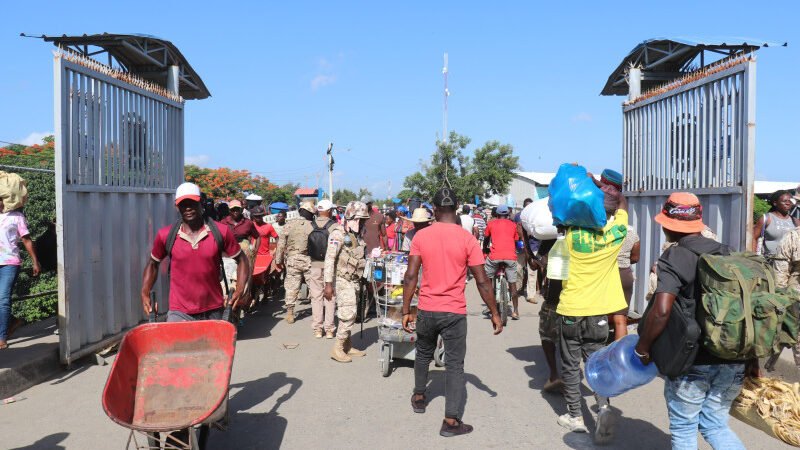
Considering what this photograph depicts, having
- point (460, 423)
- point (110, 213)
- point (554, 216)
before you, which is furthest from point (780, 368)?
point (110, 213)

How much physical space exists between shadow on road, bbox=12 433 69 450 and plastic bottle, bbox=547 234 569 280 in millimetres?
4277

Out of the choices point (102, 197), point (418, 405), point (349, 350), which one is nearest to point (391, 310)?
point (349, 350)

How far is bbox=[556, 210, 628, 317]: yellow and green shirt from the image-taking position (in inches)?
202

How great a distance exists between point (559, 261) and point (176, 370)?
325 cm

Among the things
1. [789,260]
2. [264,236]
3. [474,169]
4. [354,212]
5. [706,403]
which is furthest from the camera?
[474,169]

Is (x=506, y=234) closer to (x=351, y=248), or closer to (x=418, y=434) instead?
(x=351, y=248)

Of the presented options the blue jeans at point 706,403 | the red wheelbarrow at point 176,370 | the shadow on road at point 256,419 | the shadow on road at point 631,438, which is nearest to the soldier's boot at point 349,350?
the shadow on road at point 256,419

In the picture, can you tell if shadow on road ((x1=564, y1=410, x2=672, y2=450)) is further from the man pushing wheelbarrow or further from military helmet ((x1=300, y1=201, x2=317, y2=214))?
military helmet ((x1=300, y1=201, x2=317, y2=214))

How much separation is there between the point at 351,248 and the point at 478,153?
40.9 metres

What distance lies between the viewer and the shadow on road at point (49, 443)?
4.82m

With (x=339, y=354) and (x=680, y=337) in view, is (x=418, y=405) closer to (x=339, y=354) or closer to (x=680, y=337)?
(x=339, y=354)

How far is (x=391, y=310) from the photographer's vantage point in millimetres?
7258

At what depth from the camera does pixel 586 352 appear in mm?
5219

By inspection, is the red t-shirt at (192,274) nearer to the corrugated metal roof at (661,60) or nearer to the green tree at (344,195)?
the corrugated metal roof at (661,60)
